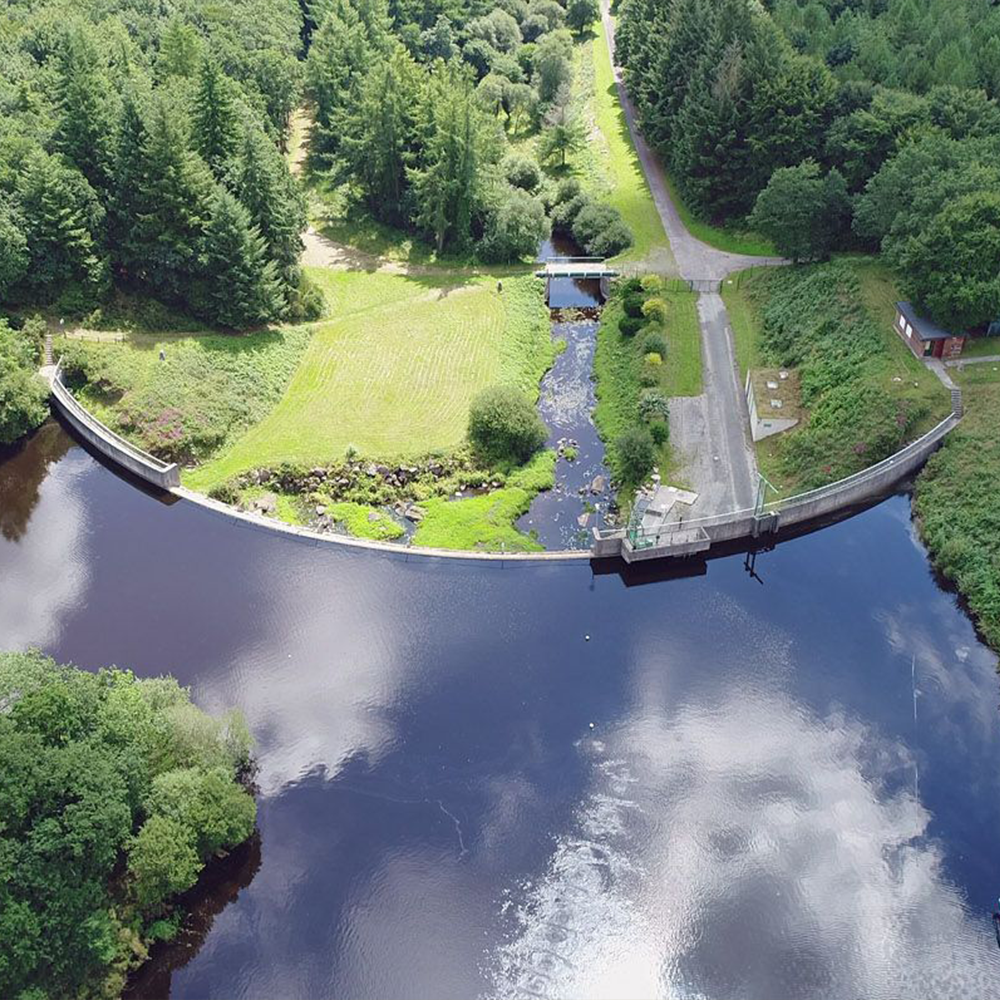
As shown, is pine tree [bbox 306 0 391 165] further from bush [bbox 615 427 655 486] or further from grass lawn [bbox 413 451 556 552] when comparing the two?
bush [bbox 615 427 655 486]

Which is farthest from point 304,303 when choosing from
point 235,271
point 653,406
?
point 653,406

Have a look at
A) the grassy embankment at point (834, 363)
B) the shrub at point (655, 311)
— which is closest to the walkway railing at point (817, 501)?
the grassy embankment at point (834, 363)

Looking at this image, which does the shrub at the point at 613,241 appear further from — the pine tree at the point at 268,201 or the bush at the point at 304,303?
the pine tree at the point at 268,201

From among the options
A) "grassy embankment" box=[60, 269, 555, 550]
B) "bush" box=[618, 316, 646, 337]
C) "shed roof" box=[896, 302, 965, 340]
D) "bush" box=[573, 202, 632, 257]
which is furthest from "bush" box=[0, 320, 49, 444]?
"shed roof" box=[896, 302, 965, 340]

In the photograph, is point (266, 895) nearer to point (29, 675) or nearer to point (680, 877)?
point (29, 675)

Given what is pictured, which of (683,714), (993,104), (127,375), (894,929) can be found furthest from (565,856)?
(993,104)

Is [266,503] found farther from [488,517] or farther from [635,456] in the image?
[635,456]

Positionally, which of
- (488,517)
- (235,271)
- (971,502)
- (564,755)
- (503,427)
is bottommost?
(488,517)
